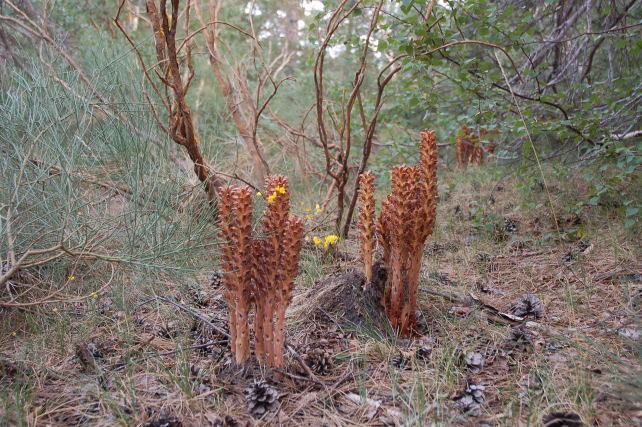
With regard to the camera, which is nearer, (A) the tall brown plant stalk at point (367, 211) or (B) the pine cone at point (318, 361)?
(B) the pine cone at point (318, 361)

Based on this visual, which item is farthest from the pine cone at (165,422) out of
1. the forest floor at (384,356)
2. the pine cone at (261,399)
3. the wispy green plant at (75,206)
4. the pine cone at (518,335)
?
the pine cone at (518,335)

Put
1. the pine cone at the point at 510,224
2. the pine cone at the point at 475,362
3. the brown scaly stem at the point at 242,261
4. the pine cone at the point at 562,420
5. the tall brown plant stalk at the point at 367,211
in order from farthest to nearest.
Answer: the pine cone at the point at 510,224 < the tall brown plant stalk at the point at 367,211 < the pine cone at the point at 475,362 < the brown scaly stem at the point at 242,261 < the pine cone at the point at 562,420

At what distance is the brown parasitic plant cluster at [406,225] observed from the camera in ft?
6.73

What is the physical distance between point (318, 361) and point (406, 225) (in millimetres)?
753

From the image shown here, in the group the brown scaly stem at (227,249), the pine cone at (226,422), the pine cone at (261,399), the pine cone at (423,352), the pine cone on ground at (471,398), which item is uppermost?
the brown scaly stem at (227,249)

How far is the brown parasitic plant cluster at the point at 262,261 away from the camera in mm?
1721

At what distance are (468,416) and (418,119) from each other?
5730 mm

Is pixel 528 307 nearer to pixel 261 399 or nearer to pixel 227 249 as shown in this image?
pixel 261 399

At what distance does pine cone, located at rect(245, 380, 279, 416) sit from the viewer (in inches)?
63.4

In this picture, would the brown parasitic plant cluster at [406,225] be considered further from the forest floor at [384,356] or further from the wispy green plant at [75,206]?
the wispy green plant at [75,206]

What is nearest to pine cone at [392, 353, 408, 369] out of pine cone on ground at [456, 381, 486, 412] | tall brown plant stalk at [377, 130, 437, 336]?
tall brown plant stalk at [377, 130, 437, 336]

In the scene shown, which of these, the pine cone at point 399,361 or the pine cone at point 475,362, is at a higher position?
the pine cone at point 475,362

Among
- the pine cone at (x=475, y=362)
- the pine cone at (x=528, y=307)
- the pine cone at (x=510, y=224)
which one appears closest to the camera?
the pine cone at (x=475, y=362)

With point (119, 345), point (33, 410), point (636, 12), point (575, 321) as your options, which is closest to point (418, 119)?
point (636, 12)
